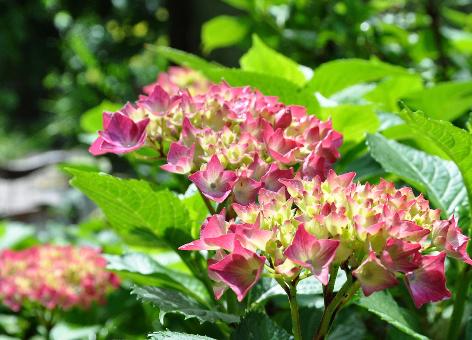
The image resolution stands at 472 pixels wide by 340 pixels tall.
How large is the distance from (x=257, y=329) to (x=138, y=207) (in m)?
0.22

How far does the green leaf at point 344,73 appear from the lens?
3.57 feet

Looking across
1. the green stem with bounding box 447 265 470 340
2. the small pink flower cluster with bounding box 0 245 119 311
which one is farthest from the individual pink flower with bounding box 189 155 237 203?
the small pink flower cluster with bounding box 0 245 119 311

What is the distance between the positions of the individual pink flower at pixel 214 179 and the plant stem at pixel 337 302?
0.14m

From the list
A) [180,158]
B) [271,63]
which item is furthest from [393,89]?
[180,158]

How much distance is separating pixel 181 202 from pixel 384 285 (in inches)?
13.6

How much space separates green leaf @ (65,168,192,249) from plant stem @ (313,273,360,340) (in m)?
0.26

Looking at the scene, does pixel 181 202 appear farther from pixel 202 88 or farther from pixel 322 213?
pixel 202 88

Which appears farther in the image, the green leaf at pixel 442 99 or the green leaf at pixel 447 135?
the green leaf at pixel 442 99

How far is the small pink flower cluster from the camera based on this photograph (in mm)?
1325

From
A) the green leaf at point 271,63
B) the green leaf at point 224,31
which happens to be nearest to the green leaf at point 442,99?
the green leaf at point 271,63

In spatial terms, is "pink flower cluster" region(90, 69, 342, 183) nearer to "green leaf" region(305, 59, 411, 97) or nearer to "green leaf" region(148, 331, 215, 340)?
"green leaf" region(148, 331, 215, 340)

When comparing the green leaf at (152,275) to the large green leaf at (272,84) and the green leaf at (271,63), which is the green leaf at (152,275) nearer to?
the large green leaf at (272,84)

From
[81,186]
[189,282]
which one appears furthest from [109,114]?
[189,282]

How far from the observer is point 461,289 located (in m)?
0.81
